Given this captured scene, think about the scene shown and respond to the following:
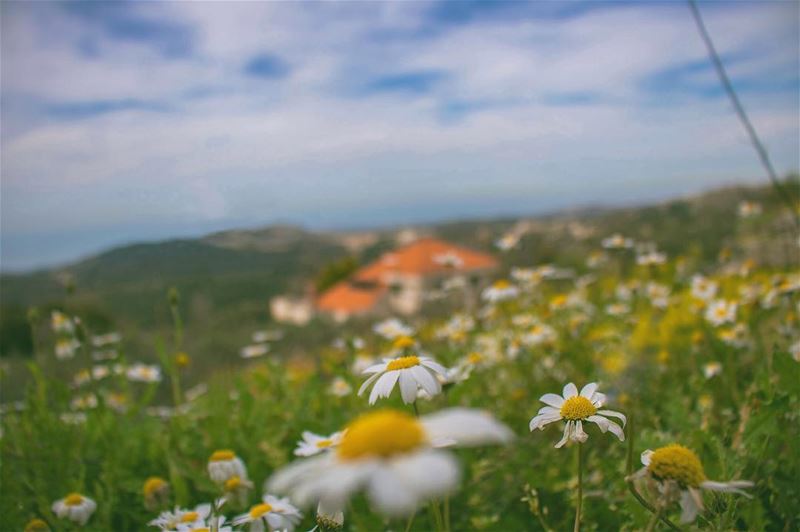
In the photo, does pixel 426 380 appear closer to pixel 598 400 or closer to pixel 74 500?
pixel 598 400

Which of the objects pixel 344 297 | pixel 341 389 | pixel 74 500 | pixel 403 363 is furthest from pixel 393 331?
pixel 344 297

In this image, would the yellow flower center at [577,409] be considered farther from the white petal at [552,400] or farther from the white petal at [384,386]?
the white petal at [384,386]

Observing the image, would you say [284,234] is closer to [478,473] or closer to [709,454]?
→ [478,473]

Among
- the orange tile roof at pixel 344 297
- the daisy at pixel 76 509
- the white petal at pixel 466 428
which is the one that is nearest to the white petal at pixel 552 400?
the white petal at pixel 466 428

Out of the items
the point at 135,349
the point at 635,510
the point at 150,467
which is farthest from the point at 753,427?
the point at 135,349

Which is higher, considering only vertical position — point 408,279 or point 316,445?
point 316,445
